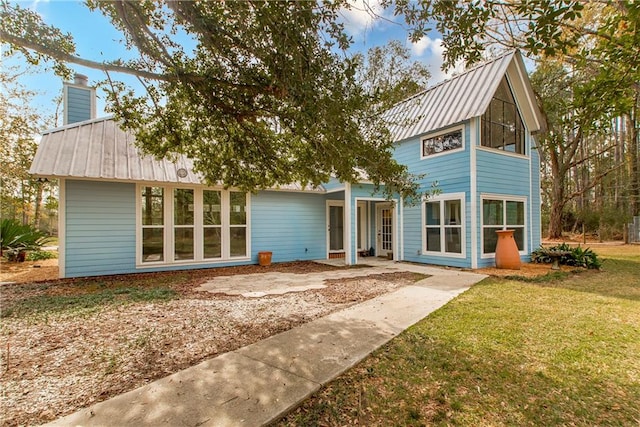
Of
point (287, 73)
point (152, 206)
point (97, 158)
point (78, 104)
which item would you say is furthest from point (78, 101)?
point (287, 73)

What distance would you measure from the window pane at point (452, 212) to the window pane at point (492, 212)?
69 cm

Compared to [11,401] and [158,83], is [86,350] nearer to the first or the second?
[11,401]

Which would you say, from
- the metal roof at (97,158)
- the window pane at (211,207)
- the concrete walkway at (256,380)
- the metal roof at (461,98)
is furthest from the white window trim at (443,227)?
the window pane at (211,207)

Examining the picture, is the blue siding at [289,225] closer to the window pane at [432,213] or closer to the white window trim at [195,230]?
the white window trim at [195,230]

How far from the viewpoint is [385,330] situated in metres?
3.86

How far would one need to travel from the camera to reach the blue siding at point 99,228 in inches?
294

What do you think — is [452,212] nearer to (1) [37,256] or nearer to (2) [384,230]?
(2) [384,230]

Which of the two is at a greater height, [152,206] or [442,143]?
[442,143]

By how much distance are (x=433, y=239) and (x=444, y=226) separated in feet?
1.91

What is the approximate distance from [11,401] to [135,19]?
4528 mm

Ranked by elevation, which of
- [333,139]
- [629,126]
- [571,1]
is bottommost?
[333,139]

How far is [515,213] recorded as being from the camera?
9758 millimetres

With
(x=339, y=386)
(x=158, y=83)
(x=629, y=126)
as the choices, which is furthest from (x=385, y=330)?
(x=629, y=126)

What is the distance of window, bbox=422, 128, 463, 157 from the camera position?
9234 mm
